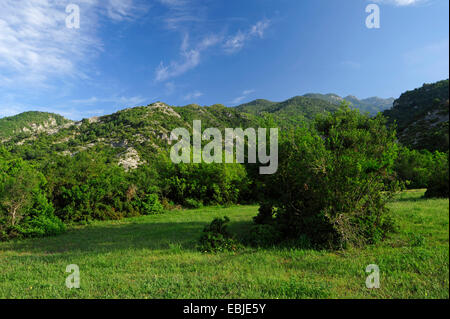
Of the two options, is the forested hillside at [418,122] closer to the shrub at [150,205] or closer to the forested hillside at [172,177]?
the forested hillside at [172,177]

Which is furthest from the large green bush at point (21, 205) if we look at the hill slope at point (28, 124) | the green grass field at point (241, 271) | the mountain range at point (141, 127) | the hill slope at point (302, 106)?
the hill slope at point (28, 124)

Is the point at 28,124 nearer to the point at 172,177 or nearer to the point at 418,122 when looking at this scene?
the point at 172,177

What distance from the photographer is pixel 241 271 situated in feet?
15.7

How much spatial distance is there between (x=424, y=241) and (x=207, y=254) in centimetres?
573

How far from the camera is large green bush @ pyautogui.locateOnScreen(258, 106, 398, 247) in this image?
241 inches

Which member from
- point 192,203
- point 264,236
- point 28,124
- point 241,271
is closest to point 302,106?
point 192,203

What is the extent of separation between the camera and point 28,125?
405ft

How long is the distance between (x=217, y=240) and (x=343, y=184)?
4158mm

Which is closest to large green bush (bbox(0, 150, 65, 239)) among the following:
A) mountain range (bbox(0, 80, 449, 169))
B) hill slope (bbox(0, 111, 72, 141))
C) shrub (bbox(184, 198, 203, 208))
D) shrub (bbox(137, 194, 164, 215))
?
shrub (bbox(137, 194, 164, 215))

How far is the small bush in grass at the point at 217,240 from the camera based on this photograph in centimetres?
679

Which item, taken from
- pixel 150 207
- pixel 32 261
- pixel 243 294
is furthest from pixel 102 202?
pixel 243 294

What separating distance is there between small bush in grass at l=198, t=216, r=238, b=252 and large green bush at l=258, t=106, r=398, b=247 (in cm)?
178

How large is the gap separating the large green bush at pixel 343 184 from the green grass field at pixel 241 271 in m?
0.58
